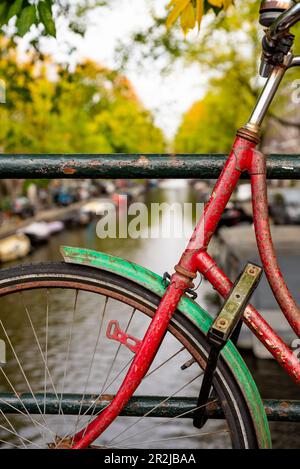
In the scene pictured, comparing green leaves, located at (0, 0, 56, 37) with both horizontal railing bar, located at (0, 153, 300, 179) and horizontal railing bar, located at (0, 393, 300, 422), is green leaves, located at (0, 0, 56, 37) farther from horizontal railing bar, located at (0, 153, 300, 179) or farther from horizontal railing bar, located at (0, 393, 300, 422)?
→ horizontal railing bar, located at (0, 393, 300, 422)

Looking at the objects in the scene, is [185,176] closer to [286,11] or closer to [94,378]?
[286,11]

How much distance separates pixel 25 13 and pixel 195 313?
5.33 feet

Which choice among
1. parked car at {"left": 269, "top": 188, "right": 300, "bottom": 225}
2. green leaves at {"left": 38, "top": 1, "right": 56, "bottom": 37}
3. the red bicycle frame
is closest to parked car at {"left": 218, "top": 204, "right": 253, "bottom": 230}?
parked car at {"left": 269, "top": 188, "right": 300, "bottom": 225}

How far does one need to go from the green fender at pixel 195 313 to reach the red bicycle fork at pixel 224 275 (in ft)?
0.15

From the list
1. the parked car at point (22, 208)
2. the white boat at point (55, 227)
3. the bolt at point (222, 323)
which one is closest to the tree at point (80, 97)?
the bolt at point (222, 323)

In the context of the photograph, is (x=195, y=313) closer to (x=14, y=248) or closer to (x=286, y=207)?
(x=14, y=248)

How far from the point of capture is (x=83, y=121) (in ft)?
163

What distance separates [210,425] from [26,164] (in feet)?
37.4

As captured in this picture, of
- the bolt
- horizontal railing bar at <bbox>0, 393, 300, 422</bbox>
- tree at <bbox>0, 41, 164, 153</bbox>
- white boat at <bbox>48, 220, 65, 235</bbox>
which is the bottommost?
horizontal railing bar at <bbox>0, 393, 300, 422</bbox>

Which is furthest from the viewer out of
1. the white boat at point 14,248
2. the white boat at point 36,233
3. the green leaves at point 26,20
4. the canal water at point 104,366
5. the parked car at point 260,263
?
the white boat at point 36,233

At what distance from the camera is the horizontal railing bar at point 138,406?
6.82 ft

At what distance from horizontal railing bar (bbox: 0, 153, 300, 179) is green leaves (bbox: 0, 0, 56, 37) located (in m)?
0.97

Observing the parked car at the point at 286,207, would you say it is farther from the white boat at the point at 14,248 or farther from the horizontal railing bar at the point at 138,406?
the horizontal railing bar at the point at 138,406

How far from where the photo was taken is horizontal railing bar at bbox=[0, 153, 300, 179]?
2.10 m
